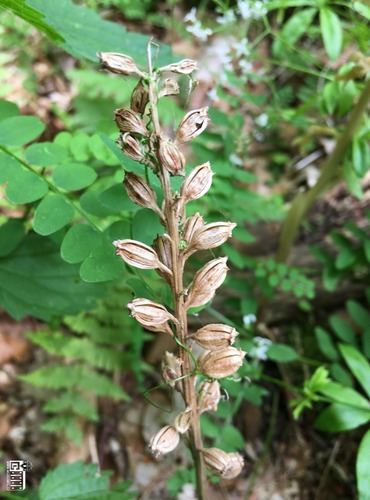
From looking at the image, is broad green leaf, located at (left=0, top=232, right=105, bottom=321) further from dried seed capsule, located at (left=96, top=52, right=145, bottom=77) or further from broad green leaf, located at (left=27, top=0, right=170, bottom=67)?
dried seed capsule, located at (left=96, top=52, right=145, bottom=77)

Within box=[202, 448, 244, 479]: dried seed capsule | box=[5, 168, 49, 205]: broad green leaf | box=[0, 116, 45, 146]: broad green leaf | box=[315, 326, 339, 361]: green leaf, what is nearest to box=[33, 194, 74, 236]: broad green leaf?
box=[5, 168, 49, 205]: broad green leaf

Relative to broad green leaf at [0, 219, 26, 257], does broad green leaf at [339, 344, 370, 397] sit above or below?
below

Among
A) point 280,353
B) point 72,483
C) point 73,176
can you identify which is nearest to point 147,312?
point 73,176

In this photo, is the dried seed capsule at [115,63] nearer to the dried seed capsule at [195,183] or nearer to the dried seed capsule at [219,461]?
the dried seed capsule at [195,183]

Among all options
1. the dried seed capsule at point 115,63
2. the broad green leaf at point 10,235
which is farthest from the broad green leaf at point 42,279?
the dried seed capsule at point 115,63

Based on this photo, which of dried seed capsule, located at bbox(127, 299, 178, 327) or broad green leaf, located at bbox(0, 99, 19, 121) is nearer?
dried seed capsule, located at bbox(127, 299, 178, 327)

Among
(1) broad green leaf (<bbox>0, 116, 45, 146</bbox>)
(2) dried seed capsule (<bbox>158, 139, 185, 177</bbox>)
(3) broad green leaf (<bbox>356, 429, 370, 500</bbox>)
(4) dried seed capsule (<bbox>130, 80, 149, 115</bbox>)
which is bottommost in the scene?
(3) broad green leaf (<bbox>356, 429, 370, 500</bbox>)

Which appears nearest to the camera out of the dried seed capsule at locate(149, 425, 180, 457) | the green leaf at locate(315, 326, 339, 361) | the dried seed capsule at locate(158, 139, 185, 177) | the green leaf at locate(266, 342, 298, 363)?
the dried seed capsule at locate(158, 139, 185, 177)

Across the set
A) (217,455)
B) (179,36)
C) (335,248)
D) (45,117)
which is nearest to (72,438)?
(217,455)
